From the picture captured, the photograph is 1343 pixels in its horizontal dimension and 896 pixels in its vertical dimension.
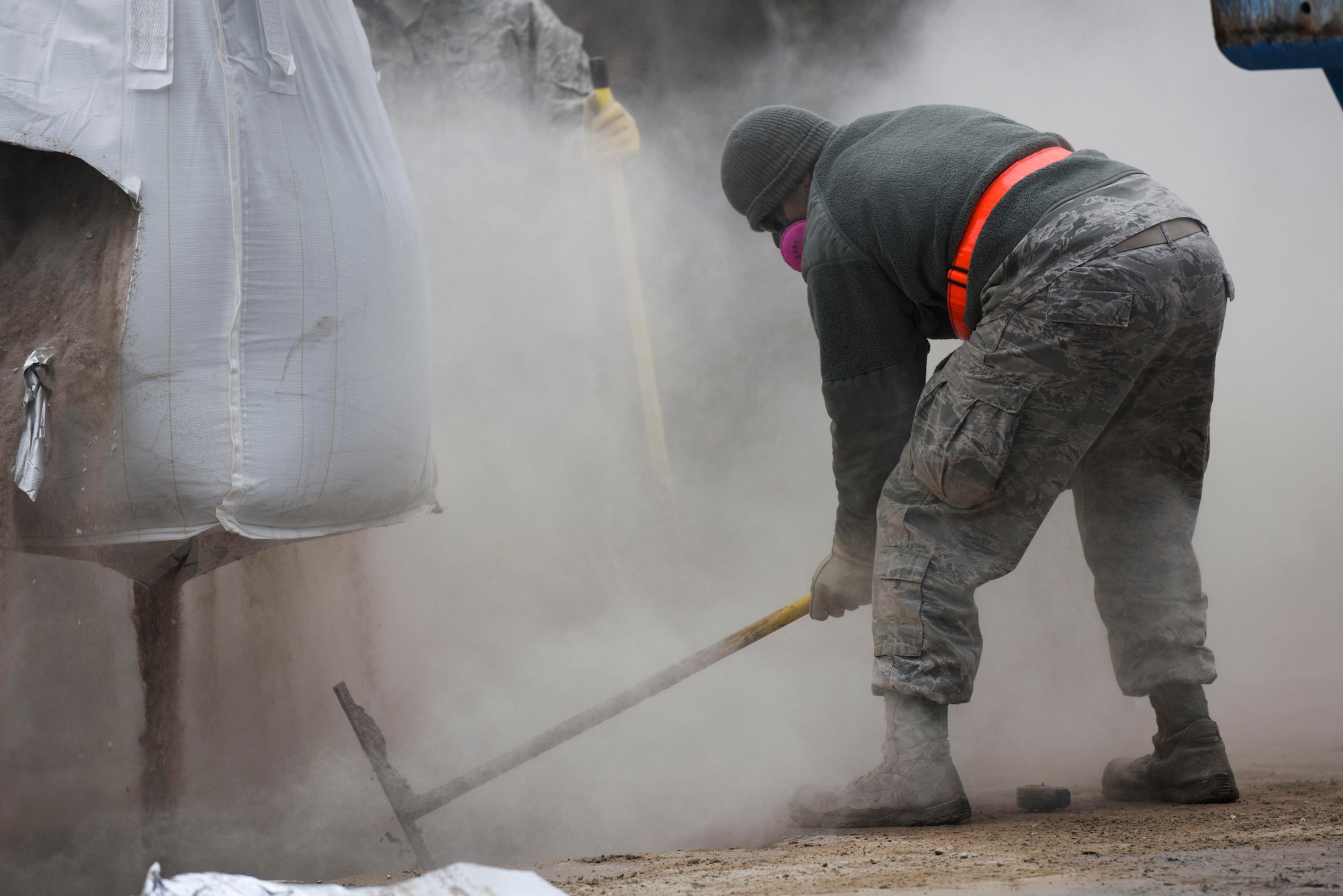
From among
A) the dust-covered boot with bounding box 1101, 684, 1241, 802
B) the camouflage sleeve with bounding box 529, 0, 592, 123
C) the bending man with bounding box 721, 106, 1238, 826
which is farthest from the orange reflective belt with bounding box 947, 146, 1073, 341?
the camouflage sleeve with bounding box 529, 0, 592, 123

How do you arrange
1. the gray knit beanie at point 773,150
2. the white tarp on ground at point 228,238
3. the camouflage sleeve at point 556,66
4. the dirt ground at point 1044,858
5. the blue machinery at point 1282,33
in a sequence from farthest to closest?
the camouflage sleeve at point 556,66, the gray knit beanie at point 773,150, the white tarp on ground at point 228,238, the dirt ground at point 1044,858, the blue machinery at point 1282,33

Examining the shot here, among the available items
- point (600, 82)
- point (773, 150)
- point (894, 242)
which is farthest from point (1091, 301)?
point (600, 82)

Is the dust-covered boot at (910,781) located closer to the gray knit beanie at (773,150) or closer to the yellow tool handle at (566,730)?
the yellow tool handle at (566,730)

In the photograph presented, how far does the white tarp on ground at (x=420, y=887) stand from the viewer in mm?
994

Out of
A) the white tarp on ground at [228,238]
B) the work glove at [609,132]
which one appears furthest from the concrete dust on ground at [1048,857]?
the work glove at [609,132]

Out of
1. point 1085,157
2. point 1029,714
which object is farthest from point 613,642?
point 1085,157

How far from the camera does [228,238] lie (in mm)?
1727

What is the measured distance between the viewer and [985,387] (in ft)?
5.31

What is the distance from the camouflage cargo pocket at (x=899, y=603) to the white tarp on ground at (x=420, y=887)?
0.81m

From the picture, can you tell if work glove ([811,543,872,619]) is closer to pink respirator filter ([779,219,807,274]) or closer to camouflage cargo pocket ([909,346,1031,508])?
camouflage cargo pocket ([909,346,1031,508])

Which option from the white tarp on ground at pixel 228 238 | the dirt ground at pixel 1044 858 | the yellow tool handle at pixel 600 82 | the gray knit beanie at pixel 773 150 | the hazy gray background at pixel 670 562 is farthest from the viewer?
the yellow tool handle at pixel 600 82

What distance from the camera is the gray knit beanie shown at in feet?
6.26

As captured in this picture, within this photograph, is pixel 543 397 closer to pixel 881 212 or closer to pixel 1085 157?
pixel 881 212

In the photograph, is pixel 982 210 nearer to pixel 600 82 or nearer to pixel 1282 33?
pixel 1282 33
